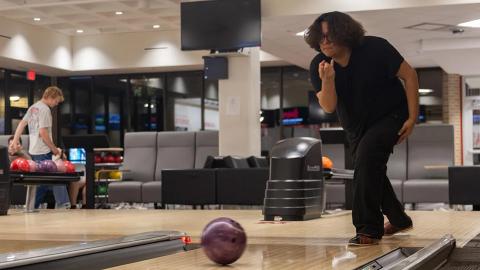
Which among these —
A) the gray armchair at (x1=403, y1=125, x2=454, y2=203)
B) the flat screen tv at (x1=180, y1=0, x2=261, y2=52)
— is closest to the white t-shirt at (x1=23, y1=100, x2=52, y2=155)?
the flat screen tv at (x1=180, y1=0, x2=261, y2=52)

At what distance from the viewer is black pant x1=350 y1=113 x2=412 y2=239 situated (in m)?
3.37

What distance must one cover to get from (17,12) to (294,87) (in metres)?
5.97

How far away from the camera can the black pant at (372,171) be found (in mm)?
3365

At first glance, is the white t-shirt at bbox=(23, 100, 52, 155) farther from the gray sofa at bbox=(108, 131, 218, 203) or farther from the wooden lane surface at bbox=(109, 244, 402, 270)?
the wooden lane surface at bbox=(109, 244, 402, 270)

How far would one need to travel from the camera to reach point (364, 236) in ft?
10.9

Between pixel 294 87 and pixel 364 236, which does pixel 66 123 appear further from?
pixel 364 236

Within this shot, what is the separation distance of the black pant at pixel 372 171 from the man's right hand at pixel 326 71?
35 cm

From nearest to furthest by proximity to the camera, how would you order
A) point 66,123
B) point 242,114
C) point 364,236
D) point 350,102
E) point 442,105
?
point 364,236 → point 350,102 → point 242,114 → point 442,105 → point 66,123

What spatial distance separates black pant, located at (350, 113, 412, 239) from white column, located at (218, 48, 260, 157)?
698 cm

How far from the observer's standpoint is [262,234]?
4020 millimetres

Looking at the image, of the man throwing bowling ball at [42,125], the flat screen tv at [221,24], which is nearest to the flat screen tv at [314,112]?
the flat screen tv at [221,24]

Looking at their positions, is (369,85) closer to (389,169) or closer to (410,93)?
(410,93)

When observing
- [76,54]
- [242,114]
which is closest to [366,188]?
[242,114]

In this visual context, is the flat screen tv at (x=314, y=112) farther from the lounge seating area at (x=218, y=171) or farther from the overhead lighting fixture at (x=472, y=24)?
the overhead lighting fixture at (x=472, y=24)
